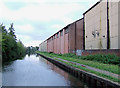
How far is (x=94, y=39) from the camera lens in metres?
19.6

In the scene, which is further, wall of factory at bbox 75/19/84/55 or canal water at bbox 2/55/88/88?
wall of factory at bbox 75/19/84/55

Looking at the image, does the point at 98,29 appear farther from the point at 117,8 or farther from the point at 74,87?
the point at 74,87

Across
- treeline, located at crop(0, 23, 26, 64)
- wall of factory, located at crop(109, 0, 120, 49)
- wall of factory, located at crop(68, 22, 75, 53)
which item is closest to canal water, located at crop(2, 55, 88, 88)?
wall of factory, located at crop(109, 0, 120, 49)

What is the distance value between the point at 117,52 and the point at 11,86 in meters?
9.82

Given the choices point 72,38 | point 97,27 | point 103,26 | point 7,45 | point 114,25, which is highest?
point 97,27

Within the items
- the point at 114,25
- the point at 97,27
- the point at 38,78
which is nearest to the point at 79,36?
the point at 97,27

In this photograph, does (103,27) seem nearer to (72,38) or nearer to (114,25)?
(114,25)

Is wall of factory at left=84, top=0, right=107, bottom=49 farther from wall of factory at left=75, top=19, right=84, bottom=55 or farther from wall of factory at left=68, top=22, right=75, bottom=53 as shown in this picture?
wall of factory at left=68, top=22, right=75, bottom=53

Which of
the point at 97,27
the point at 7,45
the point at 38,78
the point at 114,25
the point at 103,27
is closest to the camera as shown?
the point at 38,78

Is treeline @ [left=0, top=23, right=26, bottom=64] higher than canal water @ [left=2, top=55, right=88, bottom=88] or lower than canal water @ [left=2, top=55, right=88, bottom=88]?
higher

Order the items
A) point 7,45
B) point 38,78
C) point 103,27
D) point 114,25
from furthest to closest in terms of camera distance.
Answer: point 7,45 < point 103,27 < point 114,25 < point 38,78

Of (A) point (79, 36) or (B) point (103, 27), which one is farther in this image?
(A) point (79, 36)

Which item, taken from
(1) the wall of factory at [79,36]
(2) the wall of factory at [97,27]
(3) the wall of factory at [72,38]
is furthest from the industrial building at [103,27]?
(3) the wall of factory at [72,38]

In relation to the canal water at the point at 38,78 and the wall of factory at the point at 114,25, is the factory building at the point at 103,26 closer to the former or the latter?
the wall of factory at the point at 114,25
